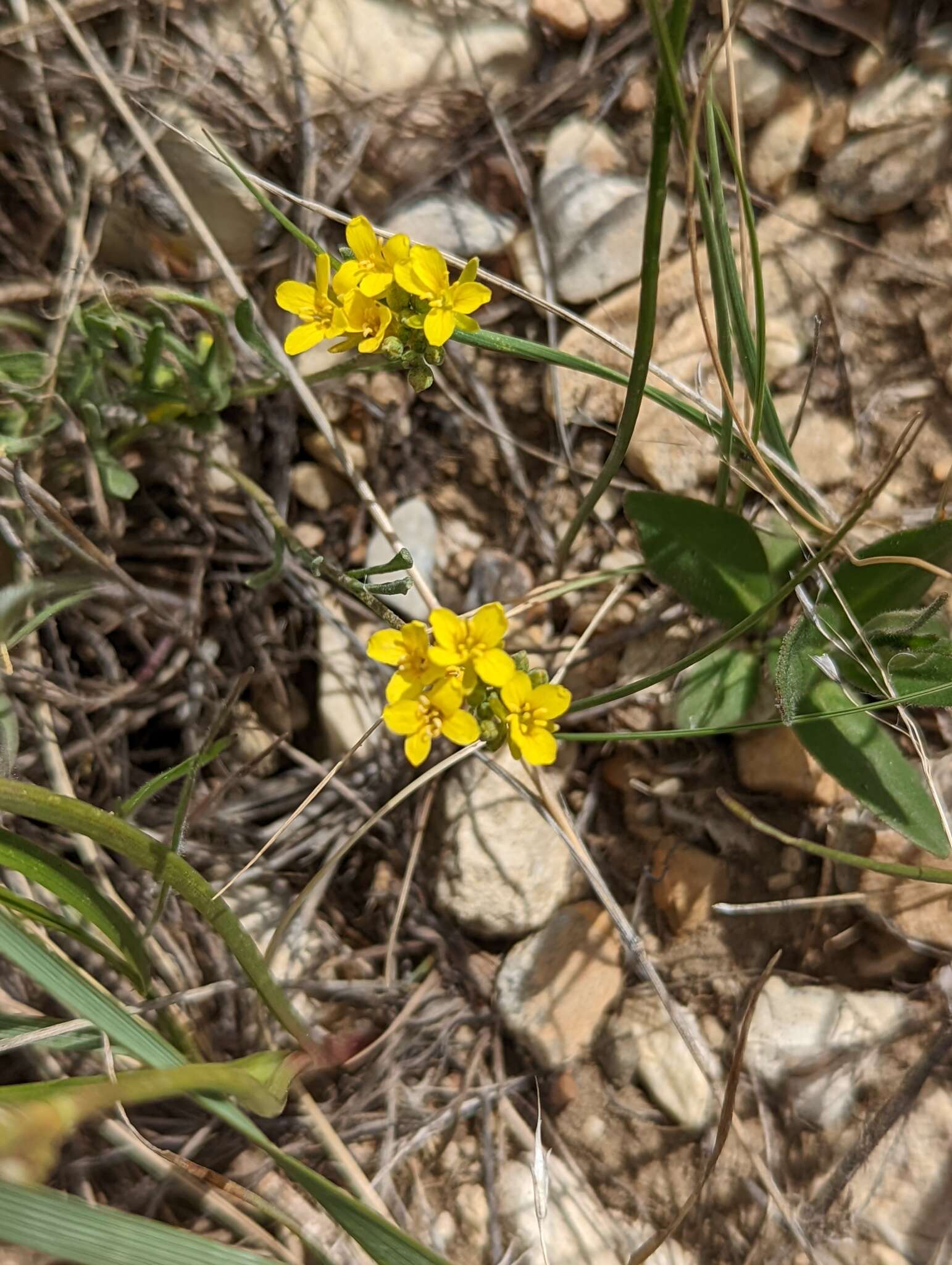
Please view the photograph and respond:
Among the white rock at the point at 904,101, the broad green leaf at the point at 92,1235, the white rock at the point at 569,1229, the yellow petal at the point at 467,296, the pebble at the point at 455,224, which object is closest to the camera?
the broad green leaf at the point at 92,1235

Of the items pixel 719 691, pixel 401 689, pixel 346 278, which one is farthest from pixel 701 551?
pixel 346 278

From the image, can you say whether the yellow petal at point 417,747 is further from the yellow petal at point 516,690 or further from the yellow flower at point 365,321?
the yellow flower at point 365,321

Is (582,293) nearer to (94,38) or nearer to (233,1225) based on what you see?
(94,38)

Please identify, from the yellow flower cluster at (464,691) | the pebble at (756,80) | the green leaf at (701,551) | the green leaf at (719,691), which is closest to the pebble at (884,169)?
the pebble at (756,80)

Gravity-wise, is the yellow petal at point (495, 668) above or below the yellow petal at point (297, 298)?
below

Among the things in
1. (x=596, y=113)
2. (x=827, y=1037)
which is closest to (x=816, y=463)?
(x=596, y=113)

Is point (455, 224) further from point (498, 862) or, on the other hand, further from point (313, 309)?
point (498, 862)
